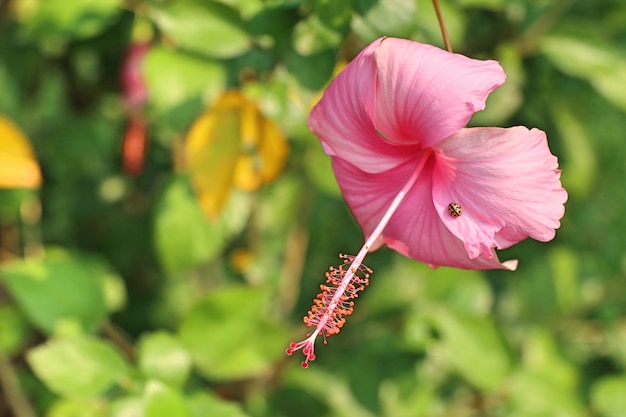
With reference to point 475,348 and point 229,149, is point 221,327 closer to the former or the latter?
point 229,149

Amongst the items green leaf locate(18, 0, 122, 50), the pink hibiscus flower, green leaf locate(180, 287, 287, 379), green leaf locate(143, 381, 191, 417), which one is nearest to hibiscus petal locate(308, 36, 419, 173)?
the pink hibiscus flower

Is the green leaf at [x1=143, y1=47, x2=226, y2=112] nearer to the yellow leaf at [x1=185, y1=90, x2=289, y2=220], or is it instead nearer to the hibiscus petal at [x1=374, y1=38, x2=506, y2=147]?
the yellow leaf at [x1=185, y1=90, x2=289, y2=220]

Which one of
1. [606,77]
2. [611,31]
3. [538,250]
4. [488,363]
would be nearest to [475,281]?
[488,363]

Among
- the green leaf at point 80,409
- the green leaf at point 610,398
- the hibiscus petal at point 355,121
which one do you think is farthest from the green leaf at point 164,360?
the green leaf at point 610,398

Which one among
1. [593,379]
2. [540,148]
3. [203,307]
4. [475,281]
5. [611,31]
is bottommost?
[593,379]

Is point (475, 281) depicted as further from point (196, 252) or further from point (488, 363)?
point (196, 252)

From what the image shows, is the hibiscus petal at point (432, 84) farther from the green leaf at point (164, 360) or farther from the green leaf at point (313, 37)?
the green leaf at point (164, 360)

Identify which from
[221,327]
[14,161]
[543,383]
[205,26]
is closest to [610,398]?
[543,383]
